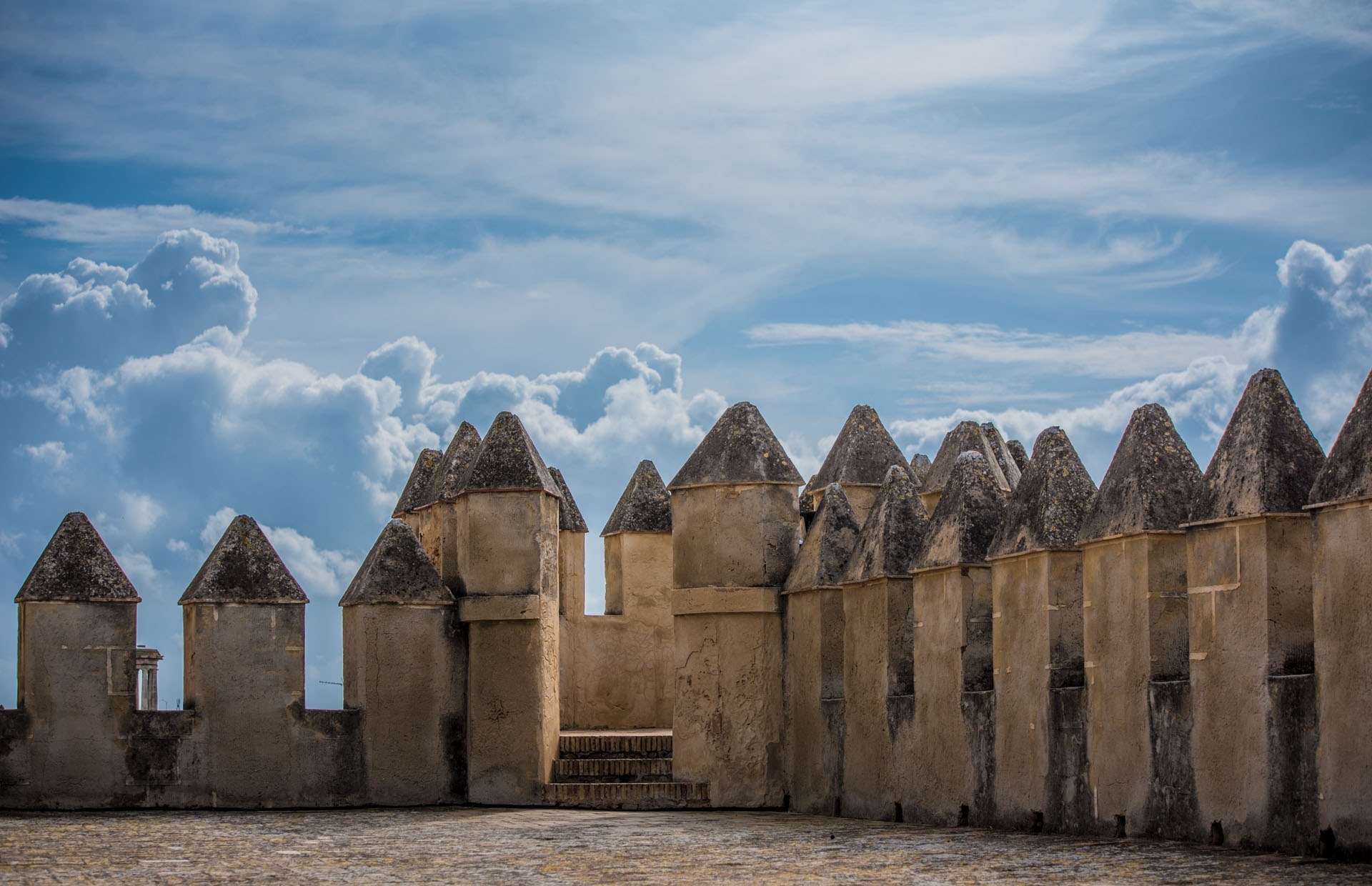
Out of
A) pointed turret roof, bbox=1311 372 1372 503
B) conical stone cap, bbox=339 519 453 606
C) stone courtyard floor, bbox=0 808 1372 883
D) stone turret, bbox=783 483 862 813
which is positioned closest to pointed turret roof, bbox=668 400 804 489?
stone turret, bbox=783 483 862 813

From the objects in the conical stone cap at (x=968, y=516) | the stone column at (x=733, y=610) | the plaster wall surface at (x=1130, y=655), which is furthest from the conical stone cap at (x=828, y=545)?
the plaster wall surface at (x=1130, y=655)

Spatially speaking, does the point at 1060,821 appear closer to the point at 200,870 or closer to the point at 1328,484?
the point at 1328,484

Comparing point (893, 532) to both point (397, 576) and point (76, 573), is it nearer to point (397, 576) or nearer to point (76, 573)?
point (397, 576)

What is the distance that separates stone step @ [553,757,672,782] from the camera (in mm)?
17734

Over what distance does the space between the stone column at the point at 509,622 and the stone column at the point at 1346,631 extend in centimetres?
927

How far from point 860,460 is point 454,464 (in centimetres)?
491

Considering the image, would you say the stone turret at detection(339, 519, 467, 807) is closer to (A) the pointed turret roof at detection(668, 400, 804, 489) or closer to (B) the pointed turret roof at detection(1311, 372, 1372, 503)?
(A) the pointed turret roof at detection(668, 400, 804, 489)

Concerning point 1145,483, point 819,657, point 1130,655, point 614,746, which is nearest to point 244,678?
point 614,746

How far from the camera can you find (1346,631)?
10.1 m

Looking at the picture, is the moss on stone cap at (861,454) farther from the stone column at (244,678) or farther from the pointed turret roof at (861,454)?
the stone column at (244,678)

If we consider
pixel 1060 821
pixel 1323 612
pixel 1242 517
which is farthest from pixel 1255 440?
pixel 1060 821

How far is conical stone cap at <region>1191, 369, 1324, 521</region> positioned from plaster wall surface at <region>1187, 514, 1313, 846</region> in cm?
12

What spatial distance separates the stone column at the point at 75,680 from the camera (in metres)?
16.3

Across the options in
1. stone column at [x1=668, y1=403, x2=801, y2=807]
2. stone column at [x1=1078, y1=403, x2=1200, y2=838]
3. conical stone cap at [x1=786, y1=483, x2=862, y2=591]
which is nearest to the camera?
stone column at [x1=1078, y1=403, x2=1200, y2=838]
